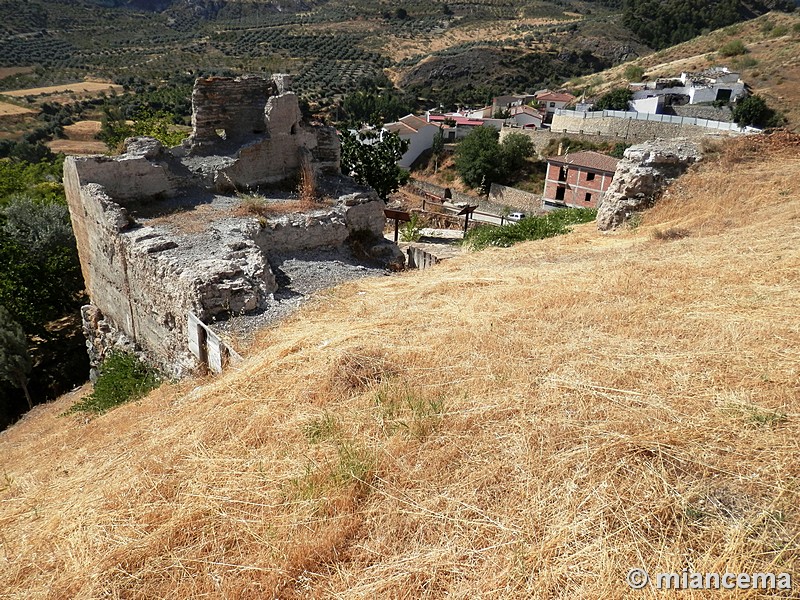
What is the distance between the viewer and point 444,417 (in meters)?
4.64

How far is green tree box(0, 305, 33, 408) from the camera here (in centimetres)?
1277

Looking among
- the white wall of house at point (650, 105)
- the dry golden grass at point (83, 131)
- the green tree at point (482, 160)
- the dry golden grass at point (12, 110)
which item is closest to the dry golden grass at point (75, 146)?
the dry golden grass at point (83, 131)

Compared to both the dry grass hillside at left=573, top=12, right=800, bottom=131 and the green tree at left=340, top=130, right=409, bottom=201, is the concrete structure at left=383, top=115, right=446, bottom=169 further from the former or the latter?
the green tree at left=340, top=130, right=409, bottom=201

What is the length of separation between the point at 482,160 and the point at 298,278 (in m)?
35.3

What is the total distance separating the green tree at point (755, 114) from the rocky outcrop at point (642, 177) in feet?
116

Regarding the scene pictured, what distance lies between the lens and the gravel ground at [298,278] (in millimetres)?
7934

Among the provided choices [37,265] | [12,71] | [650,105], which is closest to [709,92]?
[650,105]

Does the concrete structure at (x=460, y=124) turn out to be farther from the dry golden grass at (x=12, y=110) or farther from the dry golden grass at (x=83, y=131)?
the dry golden grass at (x=12, y=110)

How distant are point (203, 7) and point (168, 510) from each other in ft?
428

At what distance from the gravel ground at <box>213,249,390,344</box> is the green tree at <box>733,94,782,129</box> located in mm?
42385

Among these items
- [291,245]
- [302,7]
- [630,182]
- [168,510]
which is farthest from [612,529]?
[302,7]

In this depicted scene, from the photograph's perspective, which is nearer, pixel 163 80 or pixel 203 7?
pixel 163 80

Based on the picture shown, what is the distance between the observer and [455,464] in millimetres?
4129

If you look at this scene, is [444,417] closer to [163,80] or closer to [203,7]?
[163,80]
